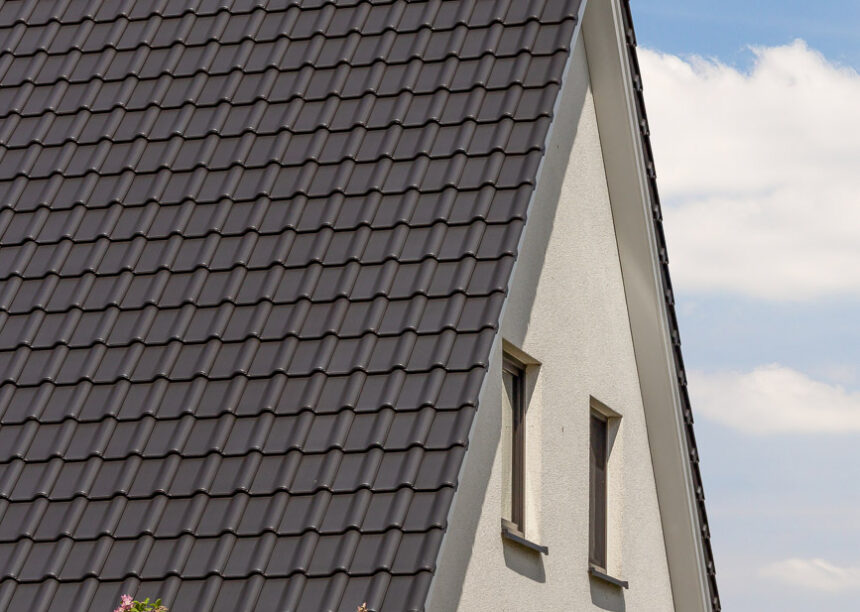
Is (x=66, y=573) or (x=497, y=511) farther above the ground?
(x=497, y=511)

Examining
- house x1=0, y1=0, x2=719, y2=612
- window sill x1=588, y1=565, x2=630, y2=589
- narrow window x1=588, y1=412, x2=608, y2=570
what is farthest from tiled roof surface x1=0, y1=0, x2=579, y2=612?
window sill x1=588, y1=565, x2=630, y2=589

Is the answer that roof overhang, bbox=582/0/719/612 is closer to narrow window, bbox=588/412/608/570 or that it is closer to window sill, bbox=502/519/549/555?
narrow window, bbox=588/412/608/570

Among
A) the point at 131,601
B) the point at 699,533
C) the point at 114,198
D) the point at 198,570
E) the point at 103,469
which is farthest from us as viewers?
the point at 699,533

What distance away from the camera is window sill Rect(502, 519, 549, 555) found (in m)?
9.62

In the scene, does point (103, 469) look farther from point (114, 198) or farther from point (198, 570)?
point (114, 198)

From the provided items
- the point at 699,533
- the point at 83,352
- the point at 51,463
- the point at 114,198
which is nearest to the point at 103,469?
the point at 51,463

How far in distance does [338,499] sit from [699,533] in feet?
21.4

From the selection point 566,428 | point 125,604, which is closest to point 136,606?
point 125,604

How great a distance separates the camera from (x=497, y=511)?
945 cm

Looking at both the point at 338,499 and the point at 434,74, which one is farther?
the point at 434,74

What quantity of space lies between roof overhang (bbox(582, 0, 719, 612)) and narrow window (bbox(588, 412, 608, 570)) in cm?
81

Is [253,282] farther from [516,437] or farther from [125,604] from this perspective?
[125,604]

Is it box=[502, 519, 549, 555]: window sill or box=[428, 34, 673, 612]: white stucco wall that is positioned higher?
box=[428, 34, 673, 612]: white stucco wall

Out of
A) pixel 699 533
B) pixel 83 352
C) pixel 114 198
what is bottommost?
pixel 83 352
